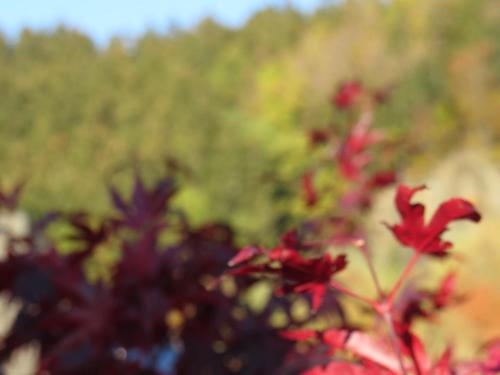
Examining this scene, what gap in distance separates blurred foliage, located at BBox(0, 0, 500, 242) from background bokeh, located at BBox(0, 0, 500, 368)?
0.26 feet

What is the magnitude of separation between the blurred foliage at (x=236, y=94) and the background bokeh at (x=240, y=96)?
3.1 inches

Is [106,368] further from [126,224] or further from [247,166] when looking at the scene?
[247,166]

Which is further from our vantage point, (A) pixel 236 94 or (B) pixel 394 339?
(A) pixel 236 94

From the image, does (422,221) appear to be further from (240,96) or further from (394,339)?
(240,96)

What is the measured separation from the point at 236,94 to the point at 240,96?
0.92 metres

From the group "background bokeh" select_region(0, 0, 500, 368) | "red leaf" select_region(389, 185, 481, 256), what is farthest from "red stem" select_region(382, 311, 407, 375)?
"background bokeh" select_region(0, 0, 500, 368)

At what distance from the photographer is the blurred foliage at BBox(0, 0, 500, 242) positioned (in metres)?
27.3

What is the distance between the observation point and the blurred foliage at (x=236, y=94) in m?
27.3

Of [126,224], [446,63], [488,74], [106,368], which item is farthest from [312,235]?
[446,63]

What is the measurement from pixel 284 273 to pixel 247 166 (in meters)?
26.1

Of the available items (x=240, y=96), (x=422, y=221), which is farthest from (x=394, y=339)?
(x=240, y=96)

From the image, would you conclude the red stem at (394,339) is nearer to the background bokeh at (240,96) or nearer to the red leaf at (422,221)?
the red leaf at (422,221)

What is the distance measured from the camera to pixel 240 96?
131 feet

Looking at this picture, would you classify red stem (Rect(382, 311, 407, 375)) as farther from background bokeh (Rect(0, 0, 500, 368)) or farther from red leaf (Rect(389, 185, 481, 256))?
background bokeh (Rect(0, 0, 500, 368))
